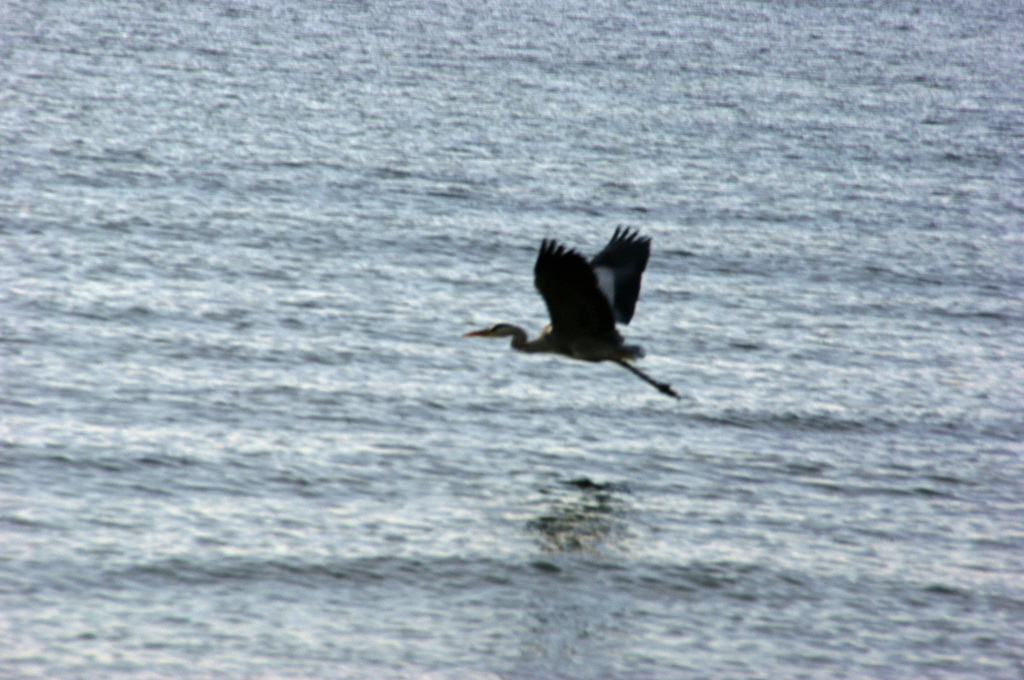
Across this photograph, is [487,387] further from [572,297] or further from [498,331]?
[572,297]

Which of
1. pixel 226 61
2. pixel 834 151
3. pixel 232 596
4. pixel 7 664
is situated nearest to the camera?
pixel 7 664

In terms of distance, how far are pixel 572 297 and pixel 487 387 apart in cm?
348

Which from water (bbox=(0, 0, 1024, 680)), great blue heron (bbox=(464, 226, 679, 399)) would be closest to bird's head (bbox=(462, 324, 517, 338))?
great blue heron (bbox=(464, 226, 679, 399))

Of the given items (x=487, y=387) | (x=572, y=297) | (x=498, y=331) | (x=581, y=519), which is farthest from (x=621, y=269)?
(x=581, y=519)

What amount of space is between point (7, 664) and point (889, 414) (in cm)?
1167

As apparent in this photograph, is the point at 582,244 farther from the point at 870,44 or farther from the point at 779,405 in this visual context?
the point at 870,44

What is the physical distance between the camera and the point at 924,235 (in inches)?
1041

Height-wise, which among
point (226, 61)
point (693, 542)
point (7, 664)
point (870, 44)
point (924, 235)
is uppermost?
point (870, 44)

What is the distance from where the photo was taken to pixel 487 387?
1850cm

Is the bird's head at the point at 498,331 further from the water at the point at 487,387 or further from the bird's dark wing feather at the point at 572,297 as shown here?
the water at the point at 487,387

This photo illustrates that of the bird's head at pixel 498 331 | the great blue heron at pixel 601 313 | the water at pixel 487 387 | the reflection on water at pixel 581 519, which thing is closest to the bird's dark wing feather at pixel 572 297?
the great blue heron at pixel 601 313

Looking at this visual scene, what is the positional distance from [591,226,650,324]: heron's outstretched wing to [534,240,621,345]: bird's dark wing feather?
0.44 meters

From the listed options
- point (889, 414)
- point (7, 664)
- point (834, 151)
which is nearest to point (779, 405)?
point (889, 414)

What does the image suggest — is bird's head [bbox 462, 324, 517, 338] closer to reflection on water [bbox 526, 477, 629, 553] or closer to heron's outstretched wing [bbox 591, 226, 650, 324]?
heron's outstretched wing [bbox 591, 226, 650, 324]
